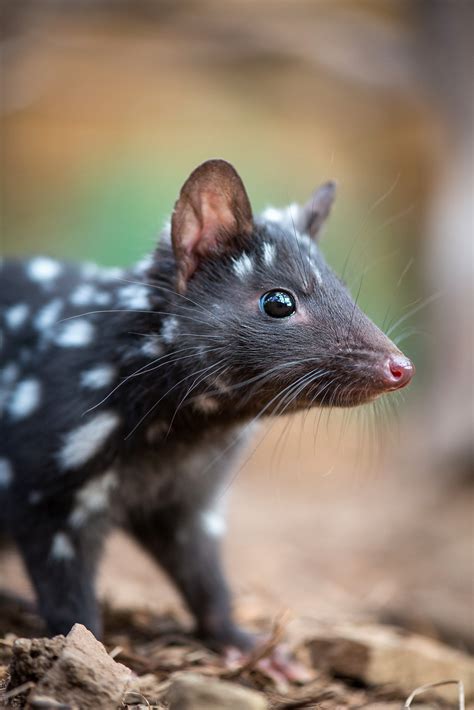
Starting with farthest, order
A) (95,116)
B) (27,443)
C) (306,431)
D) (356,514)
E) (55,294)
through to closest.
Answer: (95,116), (306,431), (356,514), (55,294), (27,443)

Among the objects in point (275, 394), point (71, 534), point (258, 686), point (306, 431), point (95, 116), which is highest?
point (95, 116)

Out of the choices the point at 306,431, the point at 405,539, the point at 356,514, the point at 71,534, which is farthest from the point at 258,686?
the point at 306,431

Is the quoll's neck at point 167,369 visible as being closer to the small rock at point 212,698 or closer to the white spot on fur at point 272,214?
the white spot on fur at point 272,214

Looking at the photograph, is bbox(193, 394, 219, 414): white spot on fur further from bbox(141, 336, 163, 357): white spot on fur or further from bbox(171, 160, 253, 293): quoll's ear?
bbox(171, 160, 253, 293): quoll's ear

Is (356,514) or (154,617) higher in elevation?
(356,514)

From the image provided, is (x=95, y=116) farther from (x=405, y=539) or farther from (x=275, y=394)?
(x=275, y=394)

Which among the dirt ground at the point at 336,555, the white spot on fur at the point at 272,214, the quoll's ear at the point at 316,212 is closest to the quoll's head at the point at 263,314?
the white spot on fur at the point at 272,214
